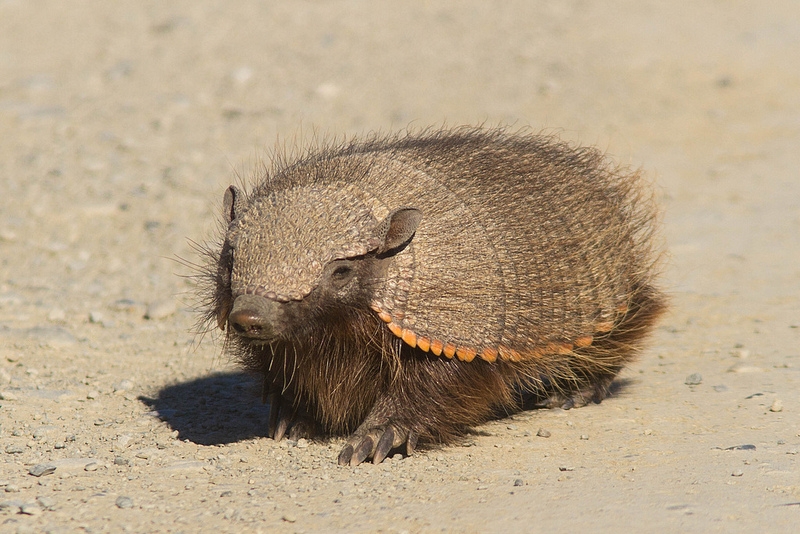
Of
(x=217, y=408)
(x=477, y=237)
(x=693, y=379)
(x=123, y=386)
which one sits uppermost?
(x=477, y=237)

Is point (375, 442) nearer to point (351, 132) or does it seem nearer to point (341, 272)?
point (341, 272)

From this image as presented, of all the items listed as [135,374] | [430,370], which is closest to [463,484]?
[430,370]

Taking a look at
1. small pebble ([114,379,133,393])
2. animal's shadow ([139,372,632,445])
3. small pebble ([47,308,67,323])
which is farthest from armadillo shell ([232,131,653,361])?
small pebble ([47,308,67,323])

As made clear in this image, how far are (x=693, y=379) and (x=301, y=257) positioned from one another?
358cm

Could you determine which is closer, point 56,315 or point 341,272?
point 341,272

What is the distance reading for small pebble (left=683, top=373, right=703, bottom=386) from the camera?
24.3 ft

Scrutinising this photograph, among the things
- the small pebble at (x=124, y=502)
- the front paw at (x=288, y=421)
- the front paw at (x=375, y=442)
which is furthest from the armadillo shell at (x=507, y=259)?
the small pebble at (x=124, y=502)

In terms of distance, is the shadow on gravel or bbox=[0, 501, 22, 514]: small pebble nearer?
bbox=[0, 501, 22, 514]: small pebble

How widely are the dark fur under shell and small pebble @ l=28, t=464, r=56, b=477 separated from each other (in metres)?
1.27

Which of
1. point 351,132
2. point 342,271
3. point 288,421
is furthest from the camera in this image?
point 351,132

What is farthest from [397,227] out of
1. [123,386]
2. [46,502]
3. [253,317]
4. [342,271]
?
[123,386]

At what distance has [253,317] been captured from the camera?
510 centimetres

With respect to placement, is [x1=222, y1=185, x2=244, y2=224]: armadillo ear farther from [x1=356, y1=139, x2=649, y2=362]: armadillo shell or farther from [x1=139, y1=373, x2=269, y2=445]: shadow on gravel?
[x1=139, y1=373, x2=269, y2=445]: shadow on gravel

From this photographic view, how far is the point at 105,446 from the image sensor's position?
6.09 m
